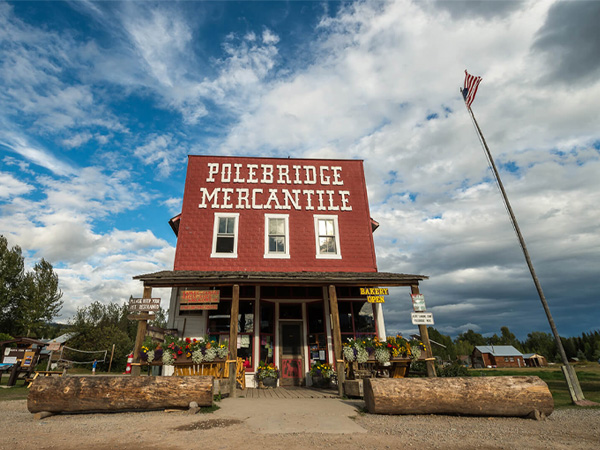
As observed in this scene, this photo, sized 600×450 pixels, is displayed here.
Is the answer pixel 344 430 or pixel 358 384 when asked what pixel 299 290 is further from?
pixel 344 430

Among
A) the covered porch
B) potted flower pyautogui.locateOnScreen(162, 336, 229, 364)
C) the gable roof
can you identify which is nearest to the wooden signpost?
potted flower pyautogui.locateOnScreen(162, 336, 229, 364)

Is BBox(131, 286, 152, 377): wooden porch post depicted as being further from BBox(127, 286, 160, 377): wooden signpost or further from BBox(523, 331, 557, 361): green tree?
BBox(523, 331, 557, 361): green tree

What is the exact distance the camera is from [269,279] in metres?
10.8

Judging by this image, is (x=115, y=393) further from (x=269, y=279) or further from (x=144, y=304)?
(x=269, y=279)

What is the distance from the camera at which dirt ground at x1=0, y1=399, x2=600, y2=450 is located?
488 cm

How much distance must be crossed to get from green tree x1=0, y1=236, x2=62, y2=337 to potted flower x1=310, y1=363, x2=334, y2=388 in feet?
113

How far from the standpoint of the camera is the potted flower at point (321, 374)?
1176 cm

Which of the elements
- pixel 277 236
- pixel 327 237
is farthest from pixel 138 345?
pixel 327 237

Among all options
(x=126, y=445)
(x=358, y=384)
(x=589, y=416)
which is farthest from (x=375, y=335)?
(x=126, y=445)

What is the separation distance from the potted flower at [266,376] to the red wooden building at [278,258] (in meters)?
0.36

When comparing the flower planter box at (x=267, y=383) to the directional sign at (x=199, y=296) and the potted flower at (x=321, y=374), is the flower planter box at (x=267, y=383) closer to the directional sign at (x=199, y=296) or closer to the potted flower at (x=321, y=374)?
the potted flower at (x=321, y=374)

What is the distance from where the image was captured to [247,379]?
39.5 ft

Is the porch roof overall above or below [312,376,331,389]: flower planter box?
above

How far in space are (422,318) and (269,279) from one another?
16.7ft
